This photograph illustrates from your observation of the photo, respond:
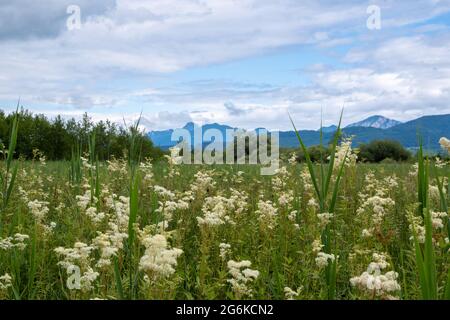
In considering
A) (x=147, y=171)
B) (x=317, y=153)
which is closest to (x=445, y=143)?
(x=147, y=171)

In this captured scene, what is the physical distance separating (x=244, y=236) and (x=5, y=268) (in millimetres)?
2508

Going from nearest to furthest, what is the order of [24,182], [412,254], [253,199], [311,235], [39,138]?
[412,254]
[311,235]
[253,199]
[24,182]
[39,138]

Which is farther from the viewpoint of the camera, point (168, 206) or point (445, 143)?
point (168, 206)

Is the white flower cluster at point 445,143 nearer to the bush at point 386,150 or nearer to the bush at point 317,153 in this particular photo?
the bush at point 317,153

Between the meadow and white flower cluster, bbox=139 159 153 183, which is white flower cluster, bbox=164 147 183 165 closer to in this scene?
the meadow

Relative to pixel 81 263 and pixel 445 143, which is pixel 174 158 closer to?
pixel 81 263

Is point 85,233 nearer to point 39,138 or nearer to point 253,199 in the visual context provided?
point 253,199

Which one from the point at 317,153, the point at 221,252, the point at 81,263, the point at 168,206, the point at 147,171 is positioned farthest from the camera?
the point at 317,153

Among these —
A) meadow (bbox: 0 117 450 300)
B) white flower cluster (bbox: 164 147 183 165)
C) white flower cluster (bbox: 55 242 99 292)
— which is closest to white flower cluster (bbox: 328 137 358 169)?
meadow (bbox: 0 117 450 300)

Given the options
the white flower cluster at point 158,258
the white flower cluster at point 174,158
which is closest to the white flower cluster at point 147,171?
the white flower cluster at point 174,158

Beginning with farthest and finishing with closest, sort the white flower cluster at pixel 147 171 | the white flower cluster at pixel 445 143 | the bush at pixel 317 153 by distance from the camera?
the bush at pixel 317 153
the white flower cluster at pixel 147 171
the white flower cluster at pixel 445 143
